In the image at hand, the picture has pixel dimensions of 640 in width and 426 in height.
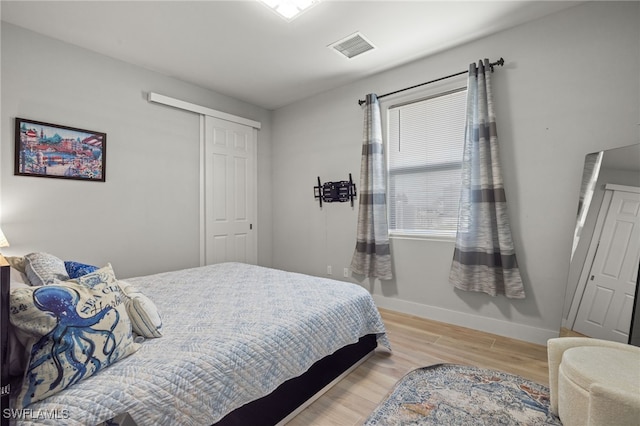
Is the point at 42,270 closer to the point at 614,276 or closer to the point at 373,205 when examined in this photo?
the point at 373,205

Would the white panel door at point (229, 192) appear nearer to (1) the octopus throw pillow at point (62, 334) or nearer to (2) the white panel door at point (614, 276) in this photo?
(1) the octopus throw pillow at point (62, 334)

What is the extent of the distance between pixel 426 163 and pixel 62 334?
10.1 ft

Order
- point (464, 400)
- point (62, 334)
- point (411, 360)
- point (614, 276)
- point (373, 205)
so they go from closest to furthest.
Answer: point (62, 334)
point (464, 400)
point (614, 276)
point (411, 360)
point (373, 205)

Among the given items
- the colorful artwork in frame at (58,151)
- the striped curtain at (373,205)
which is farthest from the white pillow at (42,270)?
the striped curtain at (373,205)

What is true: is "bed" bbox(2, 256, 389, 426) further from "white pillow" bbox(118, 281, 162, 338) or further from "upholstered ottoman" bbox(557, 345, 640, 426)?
"upholstered ottoman" bbox(557, 345, 640, 426)

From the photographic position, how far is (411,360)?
2.16m

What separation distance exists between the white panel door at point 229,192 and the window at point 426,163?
→ 6.76 ft

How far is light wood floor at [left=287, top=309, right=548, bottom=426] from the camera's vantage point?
1619mm

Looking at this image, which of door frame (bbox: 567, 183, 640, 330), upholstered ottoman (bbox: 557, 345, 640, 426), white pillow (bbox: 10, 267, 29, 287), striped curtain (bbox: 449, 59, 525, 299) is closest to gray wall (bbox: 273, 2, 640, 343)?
striped curtain (bbox: 449, 59, 525, 299)

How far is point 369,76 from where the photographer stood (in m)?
3.44

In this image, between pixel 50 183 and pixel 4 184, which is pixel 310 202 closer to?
pixel 50 183

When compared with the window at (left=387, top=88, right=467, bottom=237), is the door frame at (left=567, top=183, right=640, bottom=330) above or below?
below

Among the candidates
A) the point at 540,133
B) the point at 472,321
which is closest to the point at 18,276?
the point at 472,321

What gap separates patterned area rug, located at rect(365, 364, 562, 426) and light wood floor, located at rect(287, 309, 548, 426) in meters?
0.10
